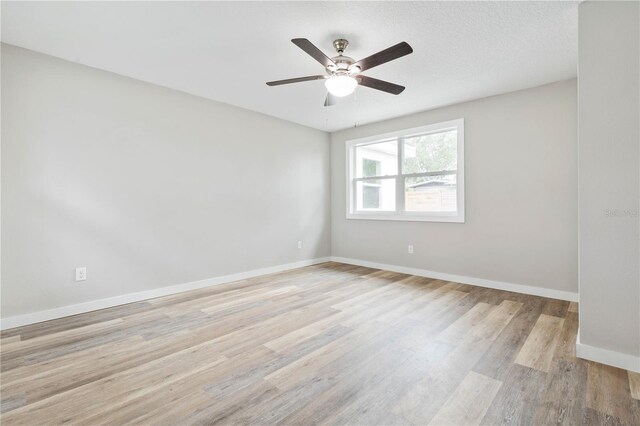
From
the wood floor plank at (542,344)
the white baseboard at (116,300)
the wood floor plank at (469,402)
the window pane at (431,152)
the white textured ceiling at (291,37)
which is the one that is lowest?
the wood floor plank at (469,402)

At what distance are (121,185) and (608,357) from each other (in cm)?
453

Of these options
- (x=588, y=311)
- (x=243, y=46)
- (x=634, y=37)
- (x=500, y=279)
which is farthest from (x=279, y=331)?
(x=634, y=37)

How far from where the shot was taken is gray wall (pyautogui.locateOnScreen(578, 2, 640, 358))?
1.93 metres

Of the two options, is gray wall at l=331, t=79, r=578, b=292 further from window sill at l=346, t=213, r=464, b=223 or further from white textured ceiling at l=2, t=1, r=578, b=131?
white textured ceiling at l=2, t=1, r=578, b=131

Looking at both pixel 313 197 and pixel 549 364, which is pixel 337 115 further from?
pixel 549 364

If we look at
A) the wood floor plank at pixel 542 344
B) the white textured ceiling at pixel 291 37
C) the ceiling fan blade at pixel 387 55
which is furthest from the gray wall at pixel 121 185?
the wood floor plank at pixel 542 344

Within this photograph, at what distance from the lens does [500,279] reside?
12.4ft

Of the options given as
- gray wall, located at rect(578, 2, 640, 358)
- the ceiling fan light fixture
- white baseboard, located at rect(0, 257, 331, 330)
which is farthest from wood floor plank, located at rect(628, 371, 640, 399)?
white baseboard, located at rect(0, 257, 331, 330)

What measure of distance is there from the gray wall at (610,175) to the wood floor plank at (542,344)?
26cm

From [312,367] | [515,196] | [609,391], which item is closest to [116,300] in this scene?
[312,367]

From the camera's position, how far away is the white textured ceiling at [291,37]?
214cm

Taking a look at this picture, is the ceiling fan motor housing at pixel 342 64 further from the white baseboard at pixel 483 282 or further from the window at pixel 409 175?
the white baseboard at pixel 483 282

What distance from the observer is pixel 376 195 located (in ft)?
17.0

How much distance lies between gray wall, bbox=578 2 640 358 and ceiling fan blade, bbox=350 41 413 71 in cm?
129
